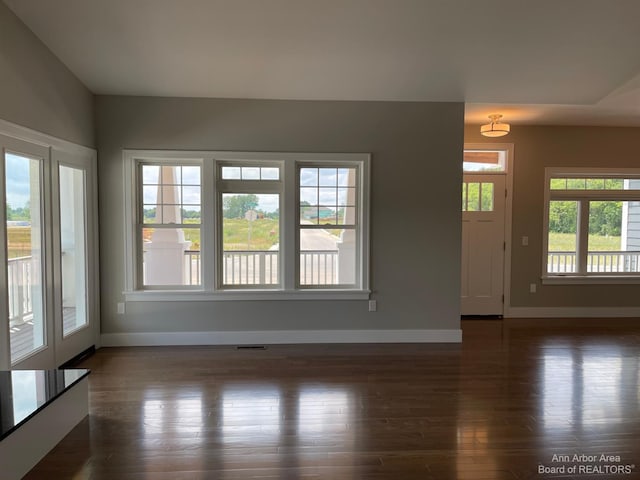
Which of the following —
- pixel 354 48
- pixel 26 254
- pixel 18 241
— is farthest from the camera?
pixel 354 48

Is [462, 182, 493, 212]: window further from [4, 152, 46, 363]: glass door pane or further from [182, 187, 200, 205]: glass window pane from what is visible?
[4, 152, 46, 363]: glass door pane

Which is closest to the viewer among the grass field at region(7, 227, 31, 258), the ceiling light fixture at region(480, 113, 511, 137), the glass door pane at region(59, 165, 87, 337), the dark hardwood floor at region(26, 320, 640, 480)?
the dark hardwood floor at region(26, 320, 640, 480)

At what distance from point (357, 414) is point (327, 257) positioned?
202cm

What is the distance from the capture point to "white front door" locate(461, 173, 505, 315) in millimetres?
5738

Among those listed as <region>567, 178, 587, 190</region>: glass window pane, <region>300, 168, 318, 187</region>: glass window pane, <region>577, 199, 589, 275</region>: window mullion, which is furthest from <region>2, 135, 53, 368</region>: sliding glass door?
<region>577, 199, 589, 275</region>: window mullion

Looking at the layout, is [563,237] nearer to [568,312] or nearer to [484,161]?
[568,312]

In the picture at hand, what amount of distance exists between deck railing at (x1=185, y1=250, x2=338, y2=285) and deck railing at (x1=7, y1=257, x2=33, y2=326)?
1.77m

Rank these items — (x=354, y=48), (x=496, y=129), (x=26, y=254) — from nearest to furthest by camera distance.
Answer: (x=26, y=254) < (x=354, y=48) < (x=496, y=129)

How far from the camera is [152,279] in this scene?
14.7 feet

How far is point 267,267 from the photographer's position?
15.0 feet

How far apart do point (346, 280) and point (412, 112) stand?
1941 millimetres

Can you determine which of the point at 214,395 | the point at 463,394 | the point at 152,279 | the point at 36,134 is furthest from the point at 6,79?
the point at 463,394

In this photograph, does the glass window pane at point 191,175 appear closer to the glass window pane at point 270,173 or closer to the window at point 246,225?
→ the window at point 246,225

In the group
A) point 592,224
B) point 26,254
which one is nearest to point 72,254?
point 26,254
